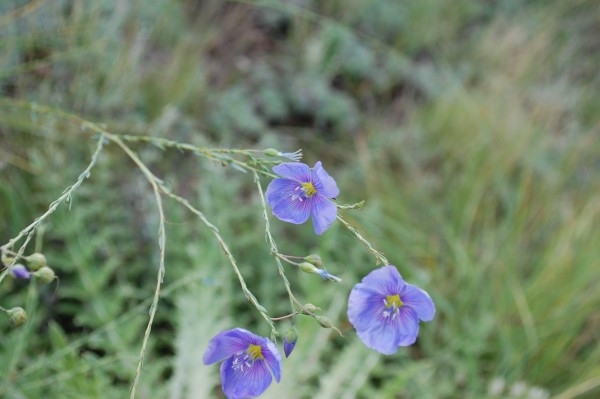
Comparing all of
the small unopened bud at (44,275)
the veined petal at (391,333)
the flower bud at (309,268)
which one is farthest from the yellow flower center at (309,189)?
the small unopened bud at (44,275)

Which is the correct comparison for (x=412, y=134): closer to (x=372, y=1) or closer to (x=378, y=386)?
(x=372, y=1)

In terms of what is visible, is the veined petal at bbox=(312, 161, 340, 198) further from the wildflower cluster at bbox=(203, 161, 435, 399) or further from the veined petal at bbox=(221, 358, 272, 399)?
the veined petal at bbox=(221, 358, 272, 399)

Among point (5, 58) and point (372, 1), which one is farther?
point (372, 1)

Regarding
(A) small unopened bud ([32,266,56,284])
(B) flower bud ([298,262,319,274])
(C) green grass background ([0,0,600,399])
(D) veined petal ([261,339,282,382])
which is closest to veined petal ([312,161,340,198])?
(B) flower bud ([298,262,319,274])

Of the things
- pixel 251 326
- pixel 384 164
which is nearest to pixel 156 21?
pixel 384 164

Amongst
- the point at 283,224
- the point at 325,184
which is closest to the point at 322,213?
the point at 325,184

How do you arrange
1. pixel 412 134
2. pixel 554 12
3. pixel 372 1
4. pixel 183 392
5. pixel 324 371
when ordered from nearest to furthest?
pixel 183 392 < pixel 324 371 < pixel 412 134 < pixel 372 1 < pixel 554 12

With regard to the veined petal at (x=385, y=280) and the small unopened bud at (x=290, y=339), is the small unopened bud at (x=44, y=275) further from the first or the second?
the veined petal at (x=385, y=280)
